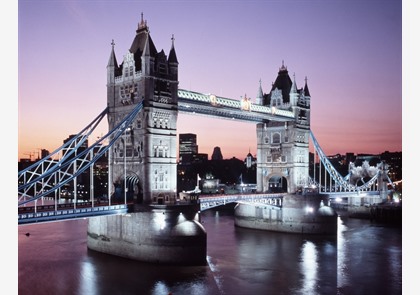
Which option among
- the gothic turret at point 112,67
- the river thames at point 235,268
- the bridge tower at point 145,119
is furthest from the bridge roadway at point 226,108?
the river thames at point 235,268

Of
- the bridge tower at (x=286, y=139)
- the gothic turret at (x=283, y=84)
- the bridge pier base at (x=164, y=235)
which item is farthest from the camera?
the gothic turret at (x=283, y=84)

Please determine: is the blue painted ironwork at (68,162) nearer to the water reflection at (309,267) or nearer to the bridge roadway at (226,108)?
the bridge roadway at (226,108)

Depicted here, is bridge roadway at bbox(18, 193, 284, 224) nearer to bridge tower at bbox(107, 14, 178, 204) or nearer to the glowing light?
the glowing light

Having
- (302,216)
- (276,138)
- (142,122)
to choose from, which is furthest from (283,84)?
(142,122)

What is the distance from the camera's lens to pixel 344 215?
60438 millimetres

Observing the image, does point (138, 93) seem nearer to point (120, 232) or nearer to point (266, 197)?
point (120, 232)

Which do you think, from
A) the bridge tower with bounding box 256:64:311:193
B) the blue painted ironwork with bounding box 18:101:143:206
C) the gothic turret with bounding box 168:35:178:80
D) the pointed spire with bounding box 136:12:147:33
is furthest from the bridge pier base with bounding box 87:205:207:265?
the bridge tower with bounding box 256:64:311:193

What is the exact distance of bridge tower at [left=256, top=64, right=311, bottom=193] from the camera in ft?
151

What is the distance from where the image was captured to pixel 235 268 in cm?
2873

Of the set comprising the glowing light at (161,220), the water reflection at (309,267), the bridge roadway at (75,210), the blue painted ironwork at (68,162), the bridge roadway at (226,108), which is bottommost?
the water reflection at (309,267)

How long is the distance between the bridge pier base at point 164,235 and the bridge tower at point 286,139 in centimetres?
1922

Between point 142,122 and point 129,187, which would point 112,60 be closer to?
point 142,122

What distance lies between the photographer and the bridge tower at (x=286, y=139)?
151 ft
